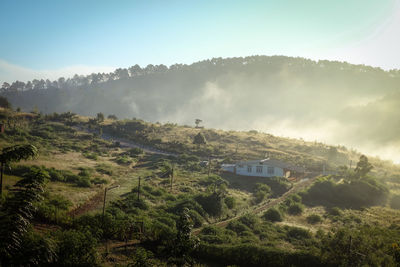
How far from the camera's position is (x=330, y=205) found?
43281 millimetres

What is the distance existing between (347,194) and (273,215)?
21.0 meters

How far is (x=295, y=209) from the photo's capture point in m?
38.1

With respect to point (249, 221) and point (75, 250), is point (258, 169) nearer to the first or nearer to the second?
point (249, 221)

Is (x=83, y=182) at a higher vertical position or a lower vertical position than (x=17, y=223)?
lower

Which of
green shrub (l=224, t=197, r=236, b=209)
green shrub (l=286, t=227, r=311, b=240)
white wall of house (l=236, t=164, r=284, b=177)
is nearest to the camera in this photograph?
green shrub (l=286, t=227, r=311, b=240)

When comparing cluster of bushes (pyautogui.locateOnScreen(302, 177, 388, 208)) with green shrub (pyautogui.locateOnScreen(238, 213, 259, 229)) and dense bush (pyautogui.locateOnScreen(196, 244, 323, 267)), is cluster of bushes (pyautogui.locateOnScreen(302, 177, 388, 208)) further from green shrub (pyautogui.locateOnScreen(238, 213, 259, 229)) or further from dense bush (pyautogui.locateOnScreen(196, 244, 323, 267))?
dense bush (pyautogui.locateOnScreen(196, 244, 323, 267))

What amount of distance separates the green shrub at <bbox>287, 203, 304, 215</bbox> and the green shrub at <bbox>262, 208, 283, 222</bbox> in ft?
14.7

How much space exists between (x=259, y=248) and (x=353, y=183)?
1467 inches

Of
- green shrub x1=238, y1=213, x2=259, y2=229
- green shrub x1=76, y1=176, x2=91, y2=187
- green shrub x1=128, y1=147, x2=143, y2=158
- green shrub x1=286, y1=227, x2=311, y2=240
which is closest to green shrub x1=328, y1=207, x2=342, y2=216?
green shrub x1=286, y1=227, x2=311, y2=240

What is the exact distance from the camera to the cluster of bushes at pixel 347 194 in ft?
148

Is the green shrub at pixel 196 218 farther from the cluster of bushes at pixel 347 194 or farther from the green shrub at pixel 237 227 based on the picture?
the cluster of bushes at pixel 347 194

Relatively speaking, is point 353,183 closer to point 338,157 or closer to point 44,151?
point 338,157

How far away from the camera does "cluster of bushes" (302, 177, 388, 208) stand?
4519cm

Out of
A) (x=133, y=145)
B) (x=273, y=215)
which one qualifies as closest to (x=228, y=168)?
(x=273, y=215)
